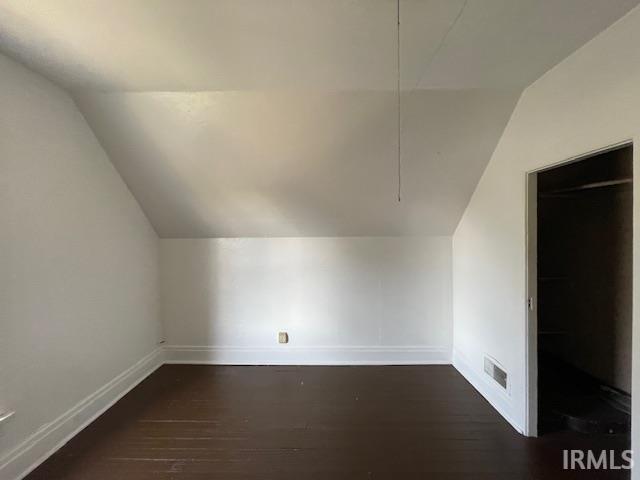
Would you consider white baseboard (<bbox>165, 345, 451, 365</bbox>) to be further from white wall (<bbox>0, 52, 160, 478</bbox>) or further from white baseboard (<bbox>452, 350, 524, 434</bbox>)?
white wall (<bbox>0, 52, 160, 478</bbox>)

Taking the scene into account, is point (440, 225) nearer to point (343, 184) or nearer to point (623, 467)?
point (343, 184)

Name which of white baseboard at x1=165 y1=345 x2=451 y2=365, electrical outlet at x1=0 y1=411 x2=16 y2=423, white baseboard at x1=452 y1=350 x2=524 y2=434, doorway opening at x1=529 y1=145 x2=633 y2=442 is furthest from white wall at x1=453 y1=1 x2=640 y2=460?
electrical outlet at x1=0 y1=411 x2=16 y2=423

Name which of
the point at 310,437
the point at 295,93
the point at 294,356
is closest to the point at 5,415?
the point at 310,437

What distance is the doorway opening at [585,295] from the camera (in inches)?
89.7

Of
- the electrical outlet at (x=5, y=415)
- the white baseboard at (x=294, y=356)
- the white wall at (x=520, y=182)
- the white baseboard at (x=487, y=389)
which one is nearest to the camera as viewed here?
the white wall at (x=520, y=182)

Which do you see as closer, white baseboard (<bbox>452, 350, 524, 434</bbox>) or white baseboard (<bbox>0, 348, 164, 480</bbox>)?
white baseboard (<bbox>0, 348, 164, 480</bbox>)

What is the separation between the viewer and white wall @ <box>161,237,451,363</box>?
3264 millimetres

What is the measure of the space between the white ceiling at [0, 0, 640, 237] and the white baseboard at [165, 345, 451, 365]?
1197mm

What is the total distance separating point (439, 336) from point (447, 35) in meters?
2.70

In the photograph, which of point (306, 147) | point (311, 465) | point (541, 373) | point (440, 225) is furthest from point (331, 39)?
point (541, 373)

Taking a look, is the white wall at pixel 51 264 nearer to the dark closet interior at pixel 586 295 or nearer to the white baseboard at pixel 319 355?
the white baseboard at pixel 319 355

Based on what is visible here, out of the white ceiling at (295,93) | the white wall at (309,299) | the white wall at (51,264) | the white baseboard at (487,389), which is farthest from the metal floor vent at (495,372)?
the white wall at (51,264)

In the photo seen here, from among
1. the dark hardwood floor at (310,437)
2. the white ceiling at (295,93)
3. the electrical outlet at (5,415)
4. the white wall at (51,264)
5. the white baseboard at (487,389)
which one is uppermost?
the white ceiling at (295,93)

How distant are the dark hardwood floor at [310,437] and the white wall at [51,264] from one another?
1.15ft
